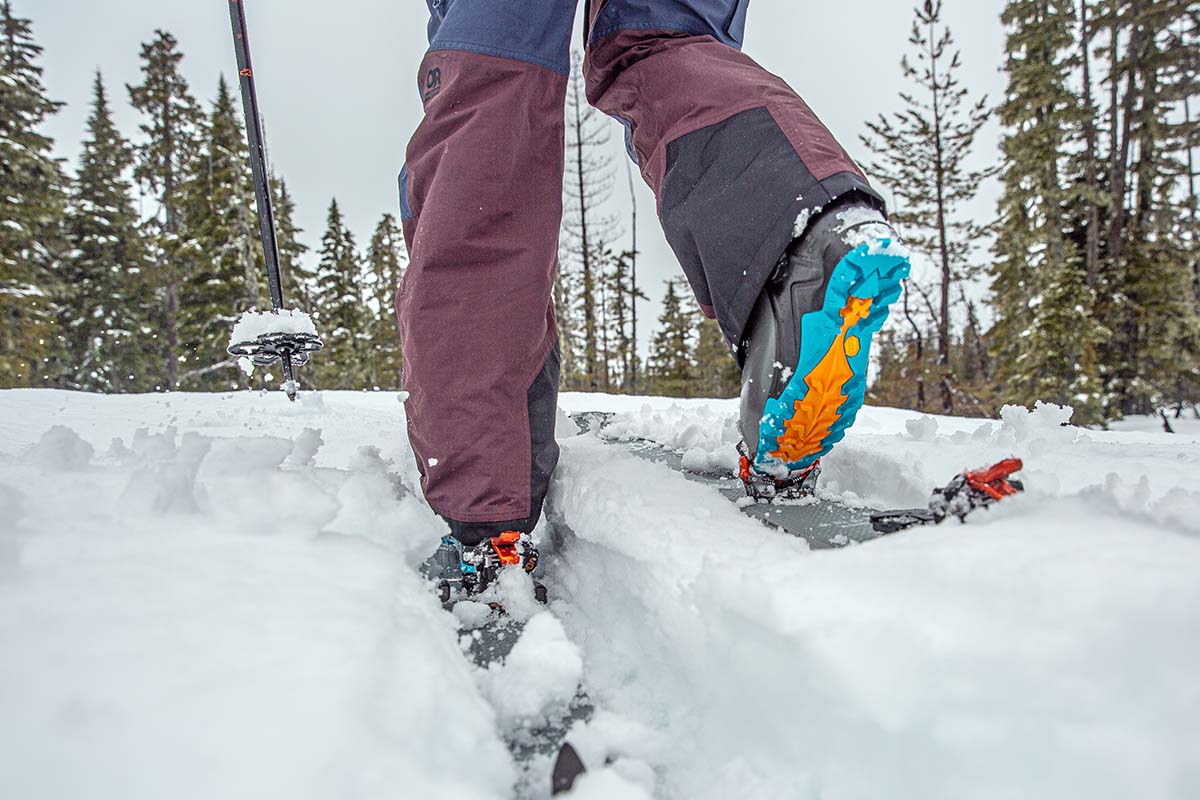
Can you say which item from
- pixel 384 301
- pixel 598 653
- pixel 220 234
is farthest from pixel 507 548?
pixel 384 301

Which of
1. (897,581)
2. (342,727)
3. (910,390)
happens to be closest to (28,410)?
(342,727)

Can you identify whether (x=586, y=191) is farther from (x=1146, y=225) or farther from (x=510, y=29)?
(x=510, y=29)

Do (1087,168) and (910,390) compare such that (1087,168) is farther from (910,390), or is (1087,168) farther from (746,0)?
(746,0)

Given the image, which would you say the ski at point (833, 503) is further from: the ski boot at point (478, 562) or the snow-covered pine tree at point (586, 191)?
the snow-covered pine tree at point (586, 191)

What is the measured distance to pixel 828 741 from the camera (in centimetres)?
55

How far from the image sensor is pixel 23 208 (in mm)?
14391

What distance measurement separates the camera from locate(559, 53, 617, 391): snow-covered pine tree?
62.3ft

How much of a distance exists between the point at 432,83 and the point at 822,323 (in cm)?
96

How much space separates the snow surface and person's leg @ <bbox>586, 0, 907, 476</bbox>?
0.35m

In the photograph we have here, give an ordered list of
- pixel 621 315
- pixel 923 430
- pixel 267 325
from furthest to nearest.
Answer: pixel 621 315 < pixel 267 325 < pixel 923 430

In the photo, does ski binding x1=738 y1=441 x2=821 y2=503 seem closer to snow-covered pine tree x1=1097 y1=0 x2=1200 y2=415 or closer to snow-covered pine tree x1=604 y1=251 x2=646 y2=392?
snow-covered pine tree x1=1097 y1=0 x2=1200 y2=415

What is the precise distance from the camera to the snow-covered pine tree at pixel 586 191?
19.0 metres

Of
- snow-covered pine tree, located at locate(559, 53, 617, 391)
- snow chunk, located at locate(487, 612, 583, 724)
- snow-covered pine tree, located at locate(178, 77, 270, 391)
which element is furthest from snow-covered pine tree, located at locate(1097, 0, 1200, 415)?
snow-covered pine tree, located at locate(178, 77, 270, 391)

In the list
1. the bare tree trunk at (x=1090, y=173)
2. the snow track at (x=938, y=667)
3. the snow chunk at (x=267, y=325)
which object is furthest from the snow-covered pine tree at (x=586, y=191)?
the snow track at (x=938, y=667)
